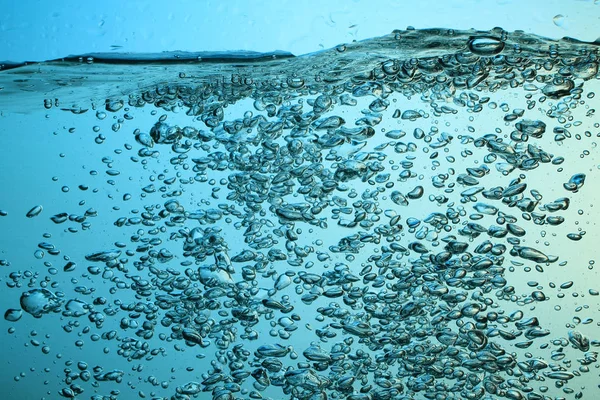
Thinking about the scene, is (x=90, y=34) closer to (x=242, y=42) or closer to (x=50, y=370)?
(x=242, y=42)

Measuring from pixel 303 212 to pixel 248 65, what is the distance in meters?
0.65

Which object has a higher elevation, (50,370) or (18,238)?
(18,238)

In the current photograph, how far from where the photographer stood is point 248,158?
99.7 inches

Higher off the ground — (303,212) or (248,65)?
(248,65)

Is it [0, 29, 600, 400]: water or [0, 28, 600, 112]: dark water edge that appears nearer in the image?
[0, 28, 600, 112]: dark water edge

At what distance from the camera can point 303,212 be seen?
2455 mm

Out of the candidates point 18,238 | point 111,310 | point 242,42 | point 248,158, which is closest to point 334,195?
point 248,158

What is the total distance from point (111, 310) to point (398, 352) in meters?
1.31

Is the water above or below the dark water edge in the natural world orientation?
below

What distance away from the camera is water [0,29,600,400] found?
2432 millimetres

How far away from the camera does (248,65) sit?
2412mm

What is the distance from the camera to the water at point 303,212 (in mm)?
2432

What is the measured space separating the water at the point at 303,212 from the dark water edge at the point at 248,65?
0.04 ft

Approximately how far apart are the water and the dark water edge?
0.01 metres
